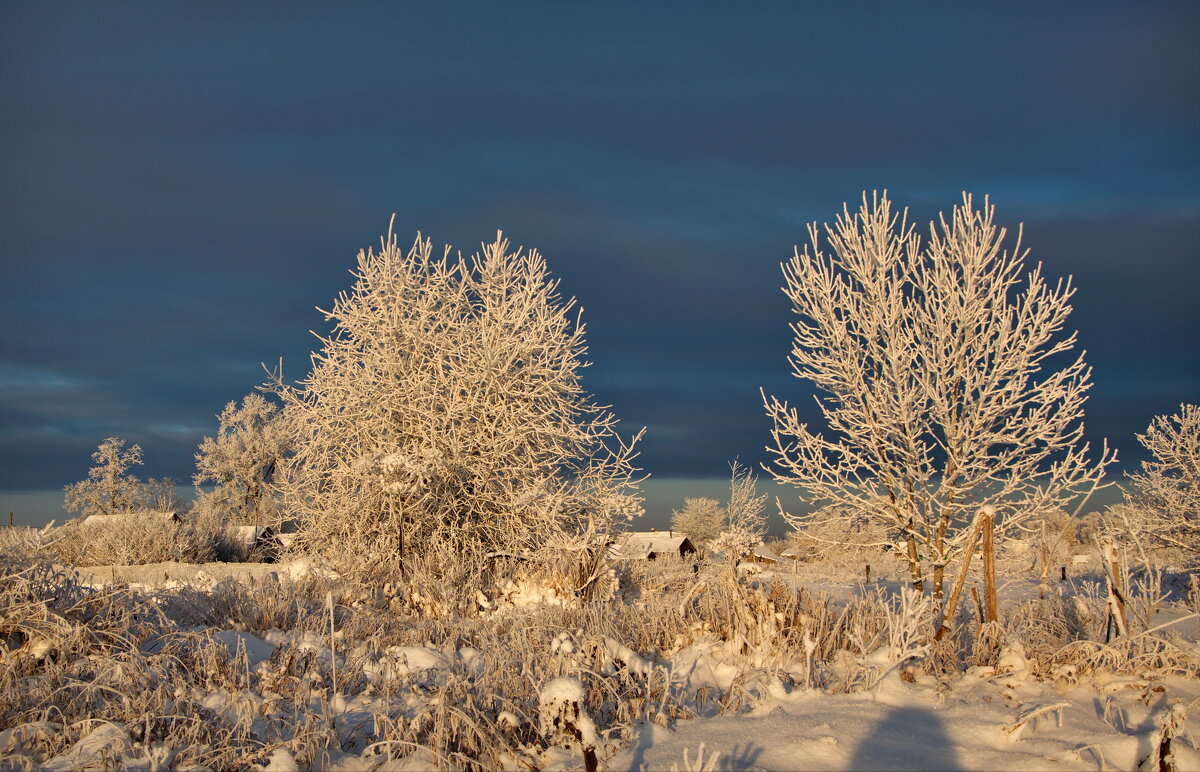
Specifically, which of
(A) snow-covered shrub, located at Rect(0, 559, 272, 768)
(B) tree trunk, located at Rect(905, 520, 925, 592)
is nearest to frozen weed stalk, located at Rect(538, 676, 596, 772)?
(A) snow-covered shrub, located at Rect(0, 559, 272, 768)

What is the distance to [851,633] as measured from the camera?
548cm

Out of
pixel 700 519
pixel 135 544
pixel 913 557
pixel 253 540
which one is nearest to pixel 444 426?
pixel 913 557

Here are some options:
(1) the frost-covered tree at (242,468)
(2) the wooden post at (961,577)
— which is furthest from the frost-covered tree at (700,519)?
(2) the wooden post at (961,577)

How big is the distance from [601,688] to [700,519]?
3573 centimetres

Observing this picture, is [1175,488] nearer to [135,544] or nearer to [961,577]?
[961,577]

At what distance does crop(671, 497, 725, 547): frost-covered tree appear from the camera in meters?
38.6

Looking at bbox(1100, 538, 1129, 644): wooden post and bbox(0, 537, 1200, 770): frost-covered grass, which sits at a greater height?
bbox(1100, 538, 1129, 644): wooden post

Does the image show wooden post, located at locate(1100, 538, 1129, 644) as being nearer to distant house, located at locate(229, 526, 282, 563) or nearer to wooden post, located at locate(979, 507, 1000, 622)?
wooden post, located at locate(979, 507, 1000, 622)

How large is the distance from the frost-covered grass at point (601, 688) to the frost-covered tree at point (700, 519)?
3233 centimetres

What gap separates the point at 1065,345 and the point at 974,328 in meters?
0.90

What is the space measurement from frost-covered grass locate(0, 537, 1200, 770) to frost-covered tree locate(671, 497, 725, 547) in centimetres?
3233

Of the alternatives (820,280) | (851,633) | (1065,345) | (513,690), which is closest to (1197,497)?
(1065,345)

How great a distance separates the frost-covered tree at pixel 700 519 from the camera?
127ft

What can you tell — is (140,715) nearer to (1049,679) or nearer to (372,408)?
(1049,679)
